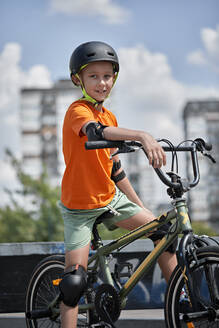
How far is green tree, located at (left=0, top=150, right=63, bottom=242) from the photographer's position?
→ 46.2m

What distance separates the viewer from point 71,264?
10.8ft

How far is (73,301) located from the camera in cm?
326

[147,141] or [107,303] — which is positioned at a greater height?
[147,141]

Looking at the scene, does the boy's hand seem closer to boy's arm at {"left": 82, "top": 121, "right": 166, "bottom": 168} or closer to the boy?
boy's arm at {"left": 82, "top": 121, "right": 166, "bottom": 168}

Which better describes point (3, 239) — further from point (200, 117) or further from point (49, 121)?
point (200, 117)

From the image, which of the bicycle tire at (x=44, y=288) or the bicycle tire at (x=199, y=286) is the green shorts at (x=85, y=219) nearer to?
the bicycle tire at (x=44, y=288)

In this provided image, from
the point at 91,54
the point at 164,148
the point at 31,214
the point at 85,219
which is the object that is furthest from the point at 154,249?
the point at 31,214

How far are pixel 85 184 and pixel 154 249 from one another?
593 mm

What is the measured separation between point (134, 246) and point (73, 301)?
1.29m

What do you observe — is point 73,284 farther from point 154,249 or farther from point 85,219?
point 154,249

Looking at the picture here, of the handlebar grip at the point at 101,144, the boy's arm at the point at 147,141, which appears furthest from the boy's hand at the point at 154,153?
the handlebar grip at the point at 101,144

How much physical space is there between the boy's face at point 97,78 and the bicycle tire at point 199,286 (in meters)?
1.22

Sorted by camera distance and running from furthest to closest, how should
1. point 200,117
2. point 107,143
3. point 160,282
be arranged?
point 200,117, point 160,282, point 107,143

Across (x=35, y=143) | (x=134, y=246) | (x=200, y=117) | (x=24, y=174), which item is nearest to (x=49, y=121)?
(x=35, y=143)
